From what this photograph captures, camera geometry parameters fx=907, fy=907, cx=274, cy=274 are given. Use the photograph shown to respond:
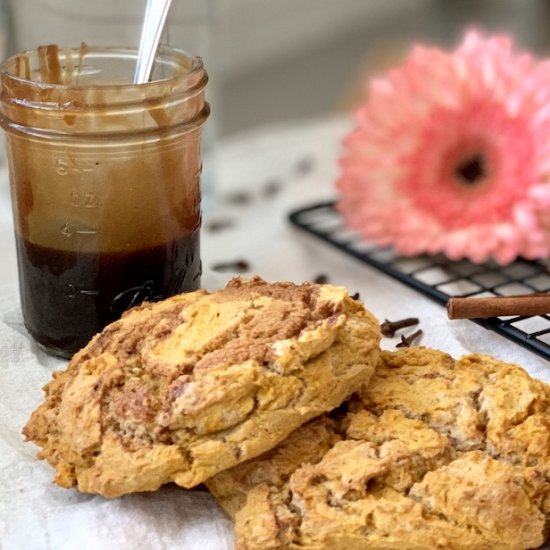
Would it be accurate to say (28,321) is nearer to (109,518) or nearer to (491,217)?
(109,518)

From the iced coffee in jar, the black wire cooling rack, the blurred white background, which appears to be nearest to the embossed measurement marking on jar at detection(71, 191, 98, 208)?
the iced coffee in jar

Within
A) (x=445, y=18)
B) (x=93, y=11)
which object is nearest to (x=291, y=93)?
(x=445, y=18)

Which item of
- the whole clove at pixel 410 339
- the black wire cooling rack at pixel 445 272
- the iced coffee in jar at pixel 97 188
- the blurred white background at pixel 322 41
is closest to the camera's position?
the iced coffee in jar at pixel 97 188

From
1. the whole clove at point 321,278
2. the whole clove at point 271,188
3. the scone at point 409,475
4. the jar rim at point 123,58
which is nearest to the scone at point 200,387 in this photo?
the scone at point 409,475

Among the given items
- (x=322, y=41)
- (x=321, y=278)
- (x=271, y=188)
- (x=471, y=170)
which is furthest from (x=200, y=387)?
(x=322, y=41)

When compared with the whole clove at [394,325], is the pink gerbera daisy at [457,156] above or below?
above

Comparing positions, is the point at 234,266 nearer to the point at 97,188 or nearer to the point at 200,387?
the point at 97,188

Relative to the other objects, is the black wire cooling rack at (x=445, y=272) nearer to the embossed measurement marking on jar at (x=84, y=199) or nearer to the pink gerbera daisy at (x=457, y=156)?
the pink gerbera daisy at (x=457, y=156)
